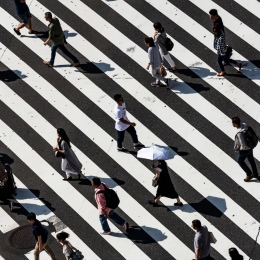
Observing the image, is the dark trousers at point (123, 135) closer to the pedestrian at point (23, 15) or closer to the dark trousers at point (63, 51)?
the dark trousers at point (63, 51)

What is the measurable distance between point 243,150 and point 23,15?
779cm

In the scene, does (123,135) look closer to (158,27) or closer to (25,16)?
(158,27)

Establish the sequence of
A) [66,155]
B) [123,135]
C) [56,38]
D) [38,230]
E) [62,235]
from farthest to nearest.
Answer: [56,38], [123,135], [66,155], [38,230], [62,235]

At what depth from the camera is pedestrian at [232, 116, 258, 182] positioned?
76.2 ft

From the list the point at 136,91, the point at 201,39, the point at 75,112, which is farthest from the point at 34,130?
the point at 201,39

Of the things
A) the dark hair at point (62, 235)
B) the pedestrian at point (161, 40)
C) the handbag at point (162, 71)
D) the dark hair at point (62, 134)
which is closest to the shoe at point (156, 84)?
the handbag at point (162, 71)

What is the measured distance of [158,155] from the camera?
23078 mm

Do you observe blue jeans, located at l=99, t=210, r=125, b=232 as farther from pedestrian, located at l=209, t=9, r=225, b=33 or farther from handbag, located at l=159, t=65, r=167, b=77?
pedestrian, located at l=209, t=9, r=225, b=33

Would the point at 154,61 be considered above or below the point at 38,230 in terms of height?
above

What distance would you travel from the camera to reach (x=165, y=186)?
76.5 ft

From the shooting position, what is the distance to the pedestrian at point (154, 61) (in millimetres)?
25250

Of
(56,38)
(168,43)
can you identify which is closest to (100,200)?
(168,43)

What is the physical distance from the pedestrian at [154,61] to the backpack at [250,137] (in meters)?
3.49

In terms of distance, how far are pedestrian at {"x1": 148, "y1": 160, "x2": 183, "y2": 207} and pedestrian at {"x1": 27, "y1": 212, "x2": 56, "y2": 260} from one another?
2.78 m
